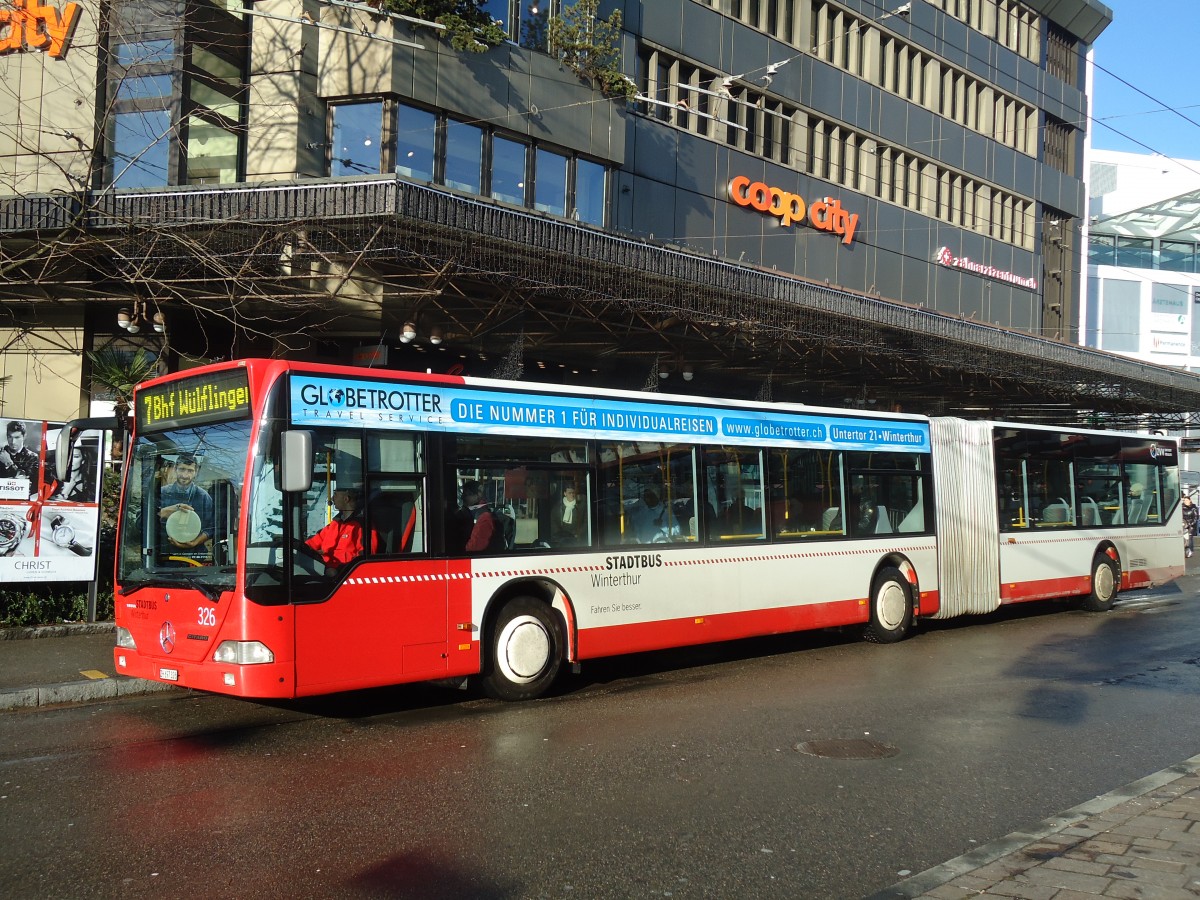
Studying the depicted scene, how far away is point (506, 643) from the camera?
1017 centimetres

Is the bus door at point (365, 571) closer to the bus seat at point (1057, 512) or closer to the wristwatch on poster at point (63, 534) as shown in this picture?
the wristwatch on poster at point (63, 534)

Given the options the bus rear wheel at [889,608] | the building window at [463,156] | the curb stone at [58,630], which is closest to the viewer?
the curb stone at [58,630]

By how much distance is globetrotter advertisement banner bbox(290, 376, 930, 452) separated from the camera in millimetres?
9062

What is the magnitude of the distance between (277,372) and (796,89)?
82.3 feet

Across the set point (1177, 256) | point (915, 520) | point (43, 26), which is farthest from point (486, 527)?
point (1177, 256)

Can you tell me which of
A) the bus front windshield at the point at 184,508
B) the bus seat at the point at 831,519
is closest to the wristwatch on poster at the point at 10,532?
the bus front windshield at the point at 184,508

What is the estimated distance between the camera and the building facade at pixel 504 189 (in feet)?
50.1

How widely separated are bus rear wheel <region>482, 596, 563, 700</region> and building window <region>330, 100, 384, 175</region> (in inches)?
456

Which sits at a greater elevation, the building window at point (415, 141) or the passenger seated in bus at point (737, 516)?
the building window at point (415, 141)

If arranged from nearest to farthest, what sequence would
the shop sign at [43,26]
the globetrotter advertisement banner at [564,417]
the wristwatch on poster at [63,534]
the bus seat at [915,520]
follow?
the globetrotter advertisement banner at [564,417] → the wristwatch on poster at [63,534] → the bus seat at [915,520] → the shop sign at [43,26]

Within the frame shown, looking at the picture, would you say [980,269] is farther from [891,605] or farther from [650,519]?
[650,519]

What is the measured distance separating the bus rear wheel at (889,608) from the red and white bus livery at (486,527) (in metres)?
0.03

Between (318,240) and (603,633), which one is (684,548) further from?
(318,240)

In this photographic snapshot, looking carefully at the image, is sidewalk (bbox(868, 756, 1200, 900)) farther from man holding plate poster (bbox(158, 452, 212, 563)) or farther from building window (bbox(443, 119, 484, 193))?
building window (bbox(443, 119, 484, 193))
